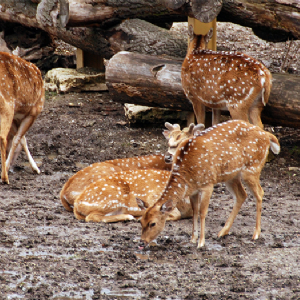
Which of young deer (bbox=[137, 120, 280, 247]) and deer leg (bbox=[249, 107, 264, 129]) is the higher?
young deer (bbox=[137, 120, 280, 247])

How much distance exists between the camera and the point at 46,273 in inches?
179

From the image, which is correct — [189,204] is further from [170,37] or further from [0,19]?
[0,19]

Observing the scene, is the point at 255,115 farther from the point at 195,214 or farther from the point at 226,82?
the point at 195,214

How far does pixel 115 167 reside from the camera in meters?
6.78

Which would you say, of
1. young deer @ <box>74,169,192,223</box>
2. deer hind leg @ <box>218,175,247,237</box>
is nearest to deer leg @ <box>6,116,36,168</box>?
young deer @ <box>74,169,192,223</box>

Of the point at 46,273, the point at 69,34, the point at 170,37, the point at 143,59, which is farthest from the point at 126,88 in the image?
the point at 46,273

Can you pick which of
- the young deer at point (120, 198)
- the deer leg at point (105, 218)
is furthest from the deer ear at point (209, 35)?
the deer leg at point (105, 218)

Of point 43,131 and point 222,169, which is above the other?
point 222,169

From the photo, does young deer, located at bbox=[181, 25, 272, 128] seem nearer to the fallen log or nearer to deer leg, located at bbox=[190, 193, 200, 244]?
the fallen log

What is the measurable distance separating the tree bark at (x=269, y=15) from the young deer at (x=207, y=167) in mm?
3534

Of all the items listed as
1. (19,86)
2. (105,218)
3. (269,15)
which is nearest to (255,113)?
(269,15)

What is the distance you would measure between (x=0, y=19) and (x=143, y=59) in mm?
5953

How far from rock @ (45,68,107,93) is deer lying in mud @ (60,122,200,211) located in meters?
5.33

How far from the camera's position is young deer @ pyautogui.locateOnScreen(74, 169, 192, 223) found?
596 cm
